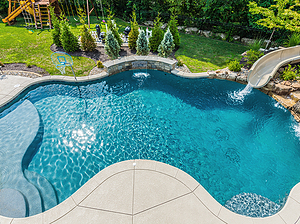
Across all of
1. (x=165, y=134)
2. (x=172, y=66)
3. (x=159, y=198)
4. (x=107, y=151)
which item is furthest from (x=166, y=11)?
(x=159, y=198)

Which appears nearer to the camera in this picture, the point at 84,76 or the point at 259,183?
the point at 259,183

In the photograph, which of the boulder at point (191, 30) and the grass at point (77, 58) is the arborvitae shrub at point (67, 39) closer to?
the grass at point (77, 58)

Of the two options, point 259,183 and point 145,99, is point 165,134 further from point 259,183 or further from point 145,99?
point 259,183

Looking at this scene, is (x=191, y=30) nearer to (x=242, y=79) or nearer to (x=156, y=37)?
(x=156, y=37)

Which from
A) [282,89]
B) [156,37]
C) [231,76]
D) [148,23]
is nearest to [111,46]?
[156,37]

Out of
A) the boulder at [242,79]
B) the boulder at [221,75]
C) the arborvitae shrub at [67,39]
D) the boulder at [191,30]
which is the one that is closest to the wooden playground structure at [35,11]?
the arborvitae shrub at [67,39]
